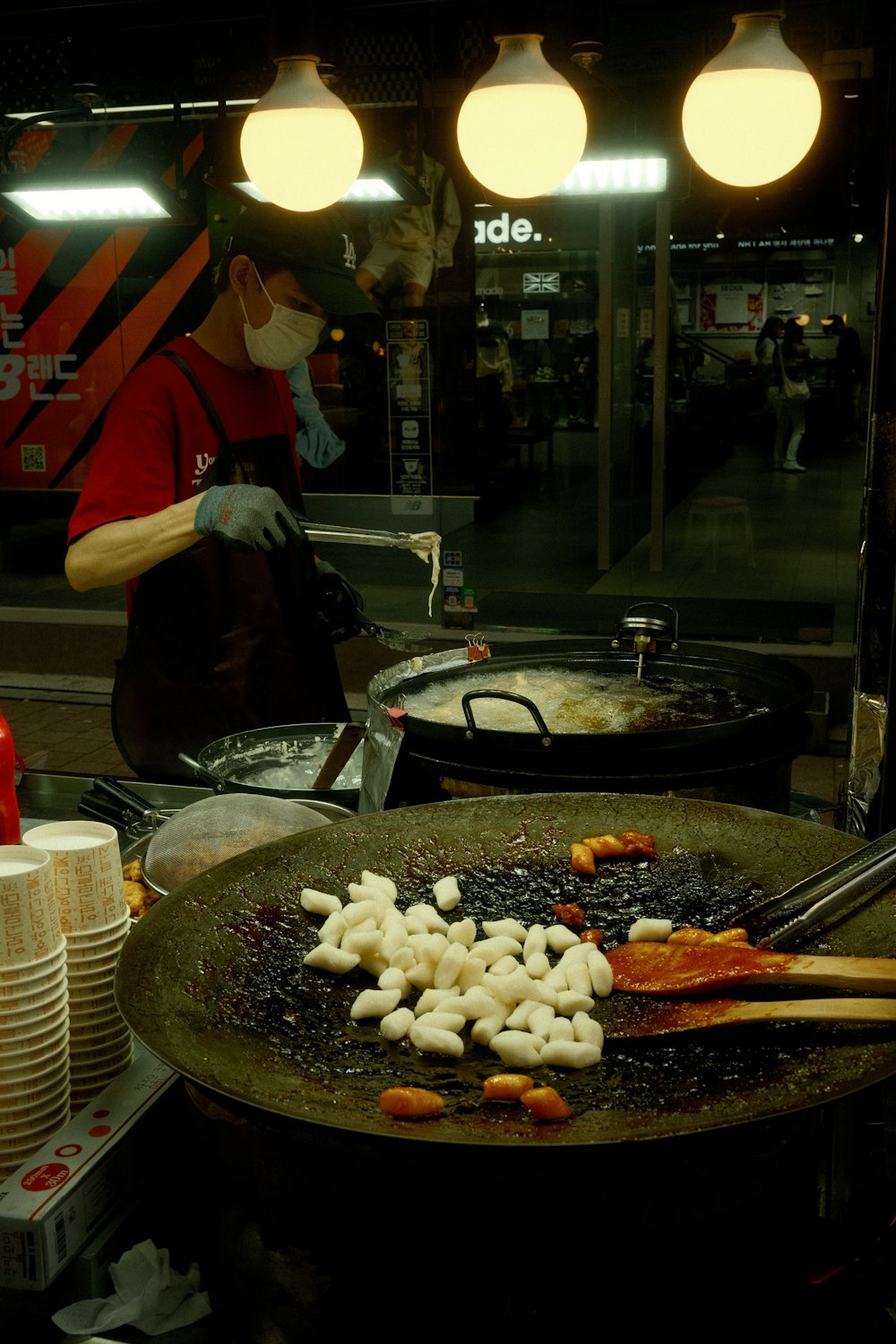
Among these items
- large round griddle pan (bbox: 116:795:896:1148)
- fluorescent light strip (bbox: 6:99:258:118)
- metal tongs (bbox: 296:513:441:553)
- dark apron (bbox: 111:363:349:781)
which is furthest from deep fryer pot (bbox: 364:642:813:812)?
fluorescent light strip (bbox: 6:99:258:118)

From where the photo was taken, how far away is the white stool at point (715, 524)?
293 inches

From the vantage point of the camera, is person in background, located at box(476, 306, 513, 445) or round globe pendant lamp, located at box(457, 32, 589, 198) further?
person in background, located at box(476, 306, 513, 445)

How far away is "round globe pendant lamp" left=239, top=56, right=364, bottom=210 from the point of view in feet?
8.80

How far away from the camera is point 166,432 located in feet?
13.2

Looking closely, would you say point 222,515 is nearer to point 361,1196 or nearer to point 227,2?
point 361,1196

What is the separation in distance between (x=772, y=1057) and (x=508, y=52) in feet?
6.86

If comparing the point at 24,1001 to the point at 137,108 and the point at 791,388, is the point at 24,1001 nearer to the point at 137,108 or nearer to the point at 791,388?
the point at 791,388

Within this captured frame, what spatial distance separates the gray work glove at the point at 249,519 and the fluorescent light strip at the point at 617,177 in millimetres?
4136

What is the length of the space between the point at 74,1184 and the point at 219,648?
2888 mm

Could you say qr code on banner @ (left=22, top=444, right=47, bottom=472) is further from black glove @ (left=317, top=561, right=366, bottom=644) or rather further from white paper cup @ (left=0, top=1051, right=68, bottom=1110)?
white paper cup @ (left=0, top=1051, right=68, bottom=1110)

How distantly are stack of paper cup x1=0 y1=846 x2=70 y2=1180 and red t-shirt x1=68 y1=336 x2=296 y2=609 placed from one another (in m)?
2.33

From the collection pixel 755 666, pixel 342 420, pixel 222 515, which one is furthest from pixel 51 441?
pixel 755 666

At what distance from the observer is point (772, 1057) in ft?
4.75

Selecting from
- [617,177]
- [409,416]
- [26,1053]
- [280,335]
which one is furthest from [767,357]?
[26,1053]
